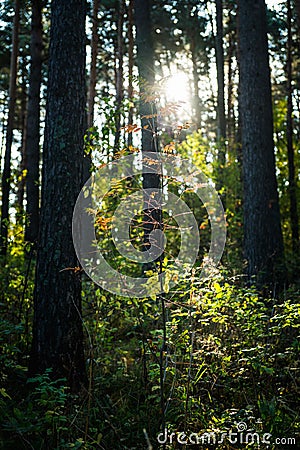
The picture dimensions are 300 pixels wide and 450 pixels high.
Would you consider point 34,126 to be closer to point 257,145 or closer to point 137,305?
point 257,145

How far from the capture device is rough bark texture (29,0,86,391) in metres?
4.13

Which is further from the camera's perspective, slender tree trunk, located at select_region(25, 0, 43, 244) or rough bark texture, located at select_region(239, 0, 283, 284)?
slender tree trunk, located at select_region(25, 0, 43, 244)

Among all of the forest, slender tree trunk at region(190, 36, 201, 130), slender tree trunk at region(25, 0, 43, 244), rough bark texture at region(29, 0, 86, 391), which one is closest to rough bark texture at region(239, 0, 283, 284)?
the forest

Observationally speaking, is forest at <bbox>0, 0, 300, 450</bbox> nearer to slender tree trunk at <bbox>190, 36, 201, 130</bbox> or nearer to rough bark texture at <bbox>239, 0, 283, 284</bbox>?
rough bark texture at <bbox>239, 0, 283, 284</bbox>

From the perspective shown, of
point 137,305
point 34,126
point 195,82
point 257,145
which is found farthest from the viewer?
point 195,82

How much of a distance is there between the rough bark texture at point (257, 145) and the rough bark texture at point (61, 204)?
3.65 m

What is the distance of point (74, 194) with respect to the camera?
441 centimetres

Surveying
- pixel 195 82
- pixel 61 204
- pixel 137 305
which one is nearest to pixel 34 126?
pixel 61 204

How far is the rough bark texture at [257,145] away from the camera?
723 centimetres

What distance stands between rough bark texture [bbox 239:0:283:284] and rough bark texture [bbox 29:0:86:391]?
3.65m

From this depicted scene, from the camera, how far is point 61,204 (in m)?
4.33

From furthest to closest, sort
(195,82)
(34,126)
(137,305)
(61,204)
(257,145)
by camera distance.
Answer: (195,82)
(34,126)
(257,145)
(61,204)
(137,305)

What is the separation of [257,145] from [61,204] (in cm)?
421

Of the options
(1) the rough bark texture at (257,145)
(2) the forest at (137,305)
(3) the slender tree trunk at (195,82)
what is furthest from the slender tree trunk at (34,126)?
(3) the slender tree trunk at (195,82)
